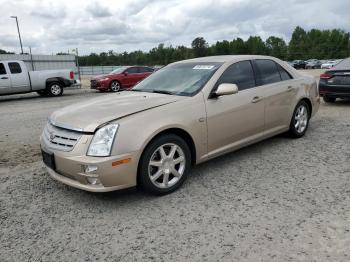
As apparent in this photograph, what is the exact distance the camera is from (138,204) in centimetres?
366

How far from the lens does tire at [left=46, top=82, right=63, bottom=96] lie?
15905 mm

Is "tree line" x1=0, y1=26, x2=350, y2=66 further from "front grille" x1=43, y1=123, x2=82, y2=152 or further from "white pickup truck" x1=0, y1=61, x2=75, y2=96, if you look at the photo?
"front grille" x1=43, y1=123, x2=82, y2=152

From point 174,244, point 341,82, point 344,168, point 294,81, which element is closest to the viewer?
point 174,244

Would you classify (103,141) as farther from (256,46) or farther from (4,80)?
(256,46)

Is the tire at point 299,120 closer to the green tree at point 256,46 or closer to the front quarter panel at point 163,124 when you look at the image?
the front quarter panel at point 163,124

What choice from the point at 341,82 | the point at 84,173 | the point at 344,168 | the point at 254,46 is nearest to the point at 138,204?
the point at 84,173

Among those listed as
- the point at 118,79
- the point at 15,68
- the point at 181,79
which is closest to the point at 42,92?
the point at 15,68

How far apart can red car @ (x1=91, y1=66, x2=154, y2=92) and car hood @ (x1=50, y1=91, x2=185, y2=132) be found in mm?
13629

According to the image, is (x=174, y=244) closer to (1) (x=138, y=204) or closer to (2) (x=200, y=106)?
(1) (x=138, y=204)

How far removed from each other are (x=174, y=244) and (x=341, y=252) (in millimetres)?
1340

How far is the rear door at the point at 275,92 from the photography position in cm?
510

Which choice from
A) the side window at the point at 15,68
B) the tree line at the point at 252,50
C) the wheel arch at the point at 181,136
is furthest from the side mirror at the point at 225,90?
the tree line at the point at 252,50

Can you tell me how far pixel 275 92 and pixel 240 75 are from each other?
753 millimetres

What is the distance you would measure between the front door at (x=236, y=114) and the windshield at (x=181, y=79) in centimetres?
22
